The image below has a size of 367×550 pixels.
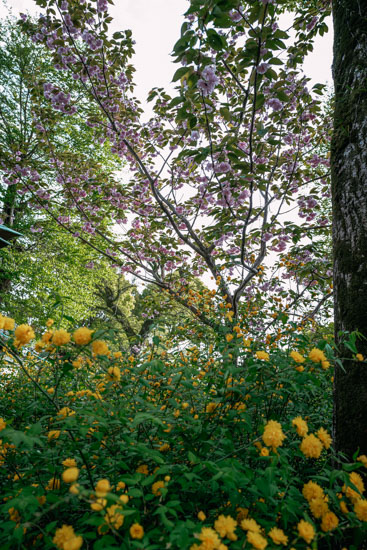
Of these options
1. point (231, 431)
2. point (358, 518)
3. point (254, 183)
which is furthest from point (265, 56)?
point (358, 518)

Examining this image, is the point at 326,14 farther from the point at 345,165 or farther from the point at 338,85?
the point at 345,165

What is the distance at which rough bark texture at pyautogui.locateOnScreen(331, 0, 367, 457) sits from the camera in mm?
1385

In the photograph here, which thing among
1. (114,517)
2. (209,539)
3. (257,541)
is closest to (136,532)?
(114,517)

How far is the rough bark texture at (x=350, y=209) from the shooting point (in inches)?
54.5

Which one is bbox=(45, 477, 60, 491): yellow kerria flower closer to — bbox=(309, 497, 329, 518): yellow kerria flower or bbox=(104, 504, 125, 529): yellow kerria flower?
bbox=(104, 504, 125, 529): yellow kerria flower

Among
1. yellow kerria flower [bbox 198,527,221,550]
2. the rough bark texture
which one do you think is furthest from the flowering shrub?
the rough bark texture

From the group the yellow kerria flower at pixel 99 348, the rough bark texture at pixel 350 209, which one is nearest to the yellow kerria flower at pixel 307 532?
the rough bark texture at pixel 350 209

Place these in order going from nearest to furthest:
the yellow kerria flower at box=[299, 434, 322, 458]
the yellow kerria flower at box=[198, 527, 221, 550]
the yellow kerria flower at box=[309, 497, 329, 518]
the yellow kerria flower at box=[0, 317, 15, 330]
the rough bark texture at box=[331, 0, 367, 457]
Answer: the yellow kerria flower at box=[198, 527, 221, 550]
the yellow kerria flower at box=[309, 497, 329, 518]
the yellow kerria flower at box=[299, 434, 322, 458]
the yellow kerria flower at box=[0, 317, 15, 330]
the rough bark texture at box=[331, 0, 367, 457]

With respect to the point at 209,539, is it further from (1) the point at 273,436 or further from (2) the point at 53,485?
(2) the point at 53,485

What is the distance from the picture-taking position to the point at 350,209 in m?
1.60

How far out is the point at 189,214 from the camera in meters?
5.41

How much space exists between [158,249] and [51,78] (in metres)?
9.47

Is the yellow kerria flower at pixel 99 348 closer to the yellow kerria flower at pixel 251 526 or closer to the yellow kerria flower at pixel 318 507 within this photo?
the yellow kerria flower at pixel 251 526

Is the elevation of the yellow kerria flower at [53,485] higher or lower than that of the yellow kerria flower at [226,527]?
higher
